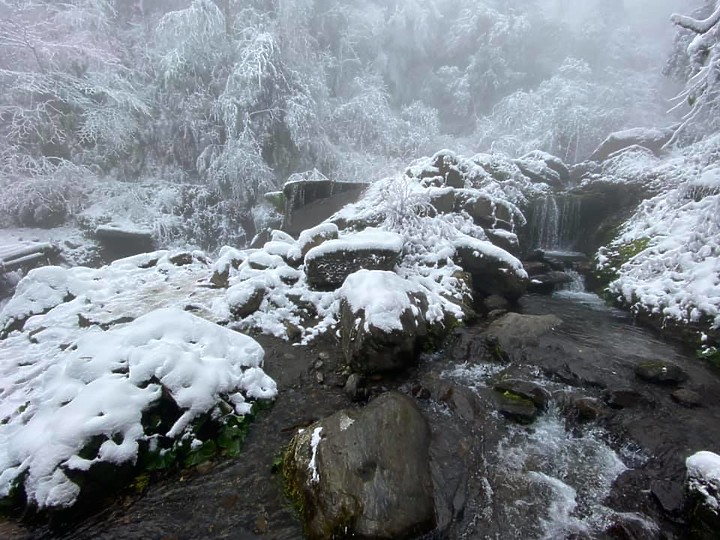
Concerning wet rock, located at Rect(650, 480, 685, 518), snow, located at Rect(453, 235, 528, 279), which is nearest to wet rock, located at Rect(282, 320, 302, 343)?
snow, located at Rect(453, 235, 528, 279)

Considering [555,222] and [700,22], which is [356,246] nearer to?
[700,22]

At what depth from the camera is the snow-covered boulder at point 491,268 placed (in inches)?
269

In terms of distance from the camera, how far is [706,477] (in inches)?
92.5

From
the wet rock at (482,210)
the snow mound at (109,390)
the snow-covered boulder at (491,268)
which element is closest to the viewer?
the snow mound at (109,390)

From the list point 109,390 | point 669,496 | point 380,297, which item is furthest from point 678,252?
point 109,390

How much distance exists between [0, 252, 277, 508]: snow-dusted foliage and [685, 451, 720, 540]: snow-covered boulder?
3755mm

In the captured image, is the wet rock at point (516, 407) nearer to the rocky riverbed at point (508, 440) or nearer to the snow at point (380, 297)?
the rocky riverbed at point (508, 440)

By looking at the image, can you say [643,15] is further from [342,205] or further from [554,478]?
[554,478]

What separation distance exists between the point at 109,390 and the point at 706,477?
4.68 meters

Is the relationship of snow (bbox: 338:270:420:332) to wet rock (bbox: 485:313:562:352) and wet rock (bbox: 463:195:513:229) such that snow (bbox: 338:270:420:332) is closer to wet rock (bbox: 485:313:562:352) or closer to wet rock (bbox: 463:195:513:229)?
wet rock (bbox: 485:313:562:352)

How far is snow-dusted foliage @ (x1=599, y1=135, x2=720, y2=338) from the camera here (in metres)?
5.36

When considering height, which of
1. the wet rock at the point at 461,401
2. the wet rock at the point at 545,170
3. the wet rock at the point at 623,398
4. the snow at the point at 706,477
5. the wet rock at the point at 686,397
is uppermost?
the wet rock at the point at 545,170

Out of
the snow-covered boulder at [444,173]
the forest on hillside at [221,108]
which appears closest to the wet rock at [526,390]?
the forest on hillside at [221,108]

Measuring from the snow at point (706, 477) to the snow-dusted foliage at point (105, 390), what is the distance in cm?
376
